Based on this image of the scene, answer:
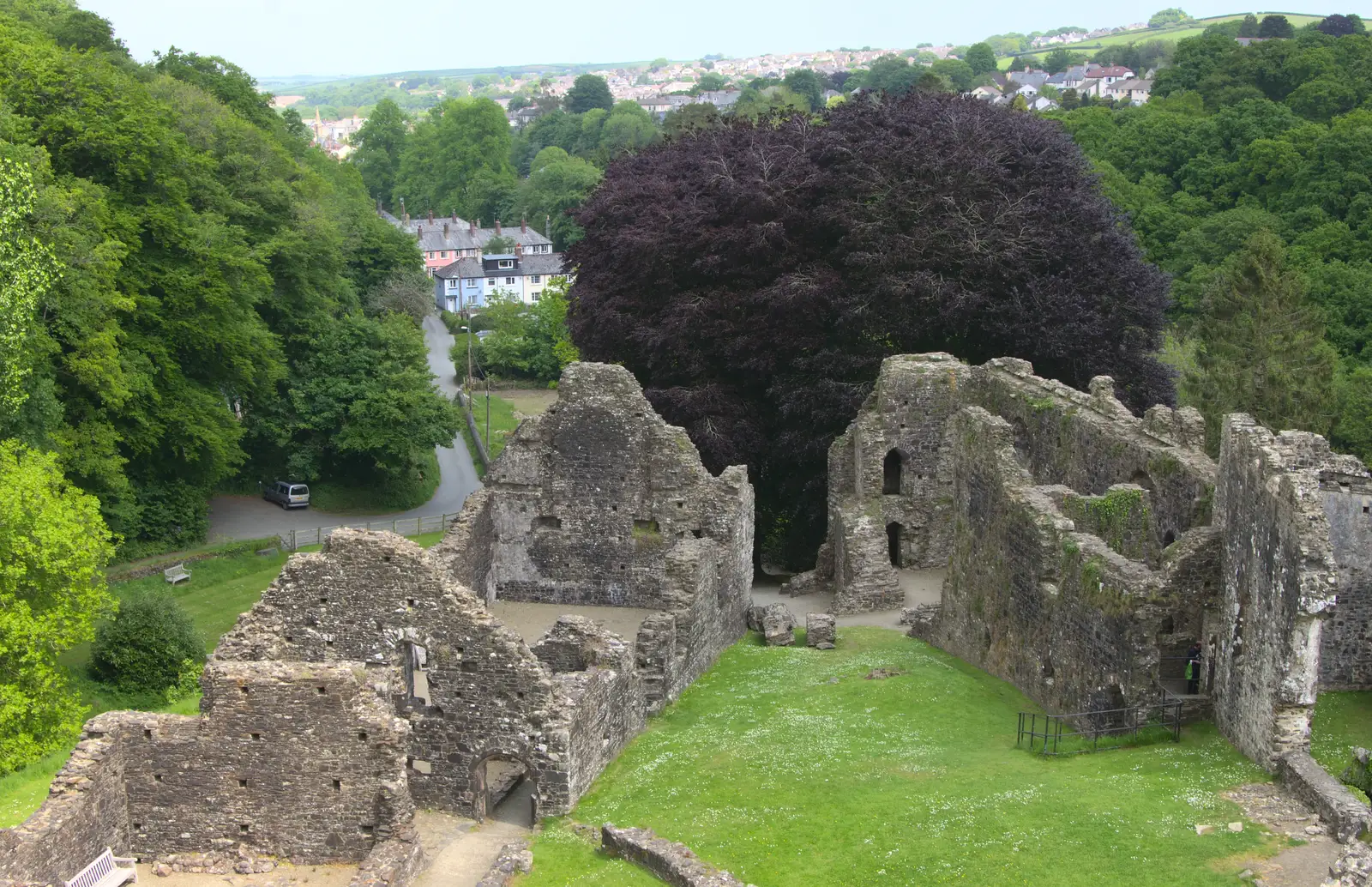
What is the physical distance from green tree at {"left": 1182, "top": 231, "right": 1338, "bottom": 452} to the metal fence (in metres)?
23.6

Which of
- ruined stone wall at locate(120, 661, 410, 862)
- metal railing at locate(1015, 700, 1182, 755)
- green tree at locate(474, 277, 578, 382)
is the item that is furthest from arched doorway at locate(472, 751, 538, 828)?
green tree at locate(474, 277, 578, 382)

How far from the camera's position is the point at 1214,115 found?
77312mm

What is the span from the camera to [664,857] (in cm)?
2005

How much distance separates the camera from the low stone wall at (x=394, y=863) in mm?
20062

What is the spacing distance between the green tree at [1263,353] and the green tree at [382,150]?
124907mm

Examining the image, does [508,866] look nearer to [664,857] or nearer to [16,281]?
[664,857]

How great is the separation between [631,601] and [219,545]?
1861 cm

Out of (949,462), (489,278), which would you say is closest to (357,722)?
(949,462)

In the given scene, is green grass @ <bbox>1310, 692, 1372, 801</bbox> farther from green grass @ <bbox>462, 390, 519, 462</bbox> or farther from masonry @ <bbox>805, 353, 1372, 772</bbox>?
green grass @ <bbox>462, 390, 519, 462</bbox>

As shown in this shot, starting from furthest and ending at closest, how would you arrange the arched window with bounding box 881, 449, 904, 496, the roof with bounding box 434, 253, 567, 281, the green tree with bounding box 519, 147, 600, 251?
1. the green tree with bounding box 519, 147, 600, 251
2. the roof with bounding box 434, 253, 567, 281
3. the arched window with bounding box 881, 449, 904, 496

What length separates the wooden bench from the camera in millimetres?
20516

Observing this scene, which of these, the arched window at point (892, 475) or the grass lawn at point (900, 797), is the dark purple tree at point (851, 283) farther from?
the grass lawn at point (900, 797)

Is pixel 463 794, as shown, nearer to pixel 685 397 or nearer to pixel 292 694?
pixel 292 694

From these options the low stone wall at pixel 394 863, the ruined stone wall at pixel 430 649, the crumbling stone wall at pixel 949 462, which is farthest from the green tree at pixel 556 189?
the low stone wall at pixel 394 863
